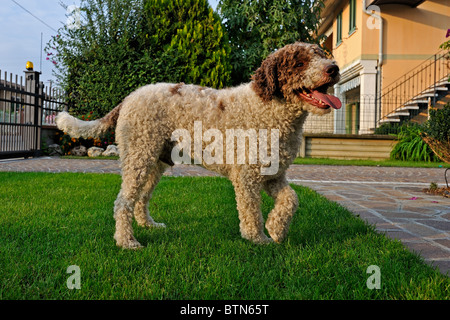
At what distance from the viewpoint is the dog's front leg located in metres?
2.90

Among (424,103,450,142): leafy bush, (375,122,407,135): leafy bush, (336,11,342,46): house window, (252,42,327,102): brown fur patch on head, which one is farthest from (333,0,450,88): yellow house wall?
(252,42,327,102): brown fur patch on head

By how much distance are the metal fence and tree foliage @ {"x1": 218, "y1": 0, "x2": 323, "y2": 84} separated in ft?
19.7

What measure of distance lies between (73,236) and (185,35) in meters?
9.12

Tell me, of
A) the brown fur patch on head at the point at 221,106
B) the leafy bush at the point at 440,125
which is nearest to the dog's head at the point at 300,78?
the brown fur patch on head at the point at 221,106

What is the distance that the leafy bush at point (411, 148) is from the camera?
11758 mm

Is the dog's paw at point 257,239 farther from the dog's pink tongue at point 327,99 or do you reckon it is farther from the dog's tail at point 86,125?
the dog's tail at point 86,125

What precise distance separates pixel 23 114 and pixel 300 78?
33.9ft

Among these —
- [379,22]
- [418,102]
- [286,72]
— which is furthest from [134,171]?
[379,22]

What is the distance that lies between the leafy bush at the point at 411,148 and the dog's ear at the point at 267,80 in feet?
33.2

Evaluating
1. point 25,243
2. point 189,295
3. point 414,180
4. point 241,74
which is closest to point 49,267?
point 25,243

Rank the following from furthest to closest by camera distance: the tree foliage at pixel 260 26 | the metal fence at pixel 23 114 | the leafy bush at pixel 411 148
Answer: the tree foliage at pixel 260 26 < the leafy bush at pixel 411 148 < the metal fence at pixel 23 114

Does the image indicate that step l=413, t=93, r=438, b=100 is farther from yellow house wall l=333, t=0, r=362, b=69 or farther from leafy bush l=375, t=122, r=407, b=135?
yellow house wall l=333, t=0, r=362, b=69

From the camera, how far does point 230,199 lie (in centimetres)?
480
